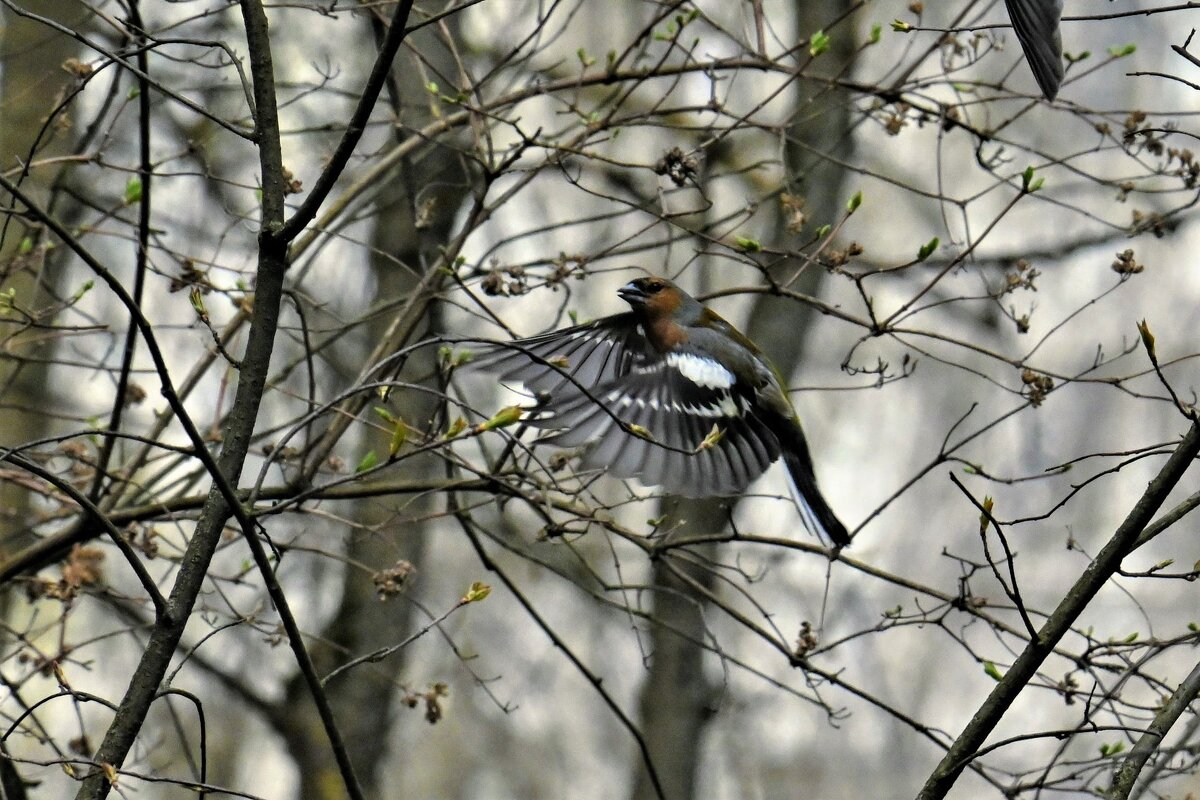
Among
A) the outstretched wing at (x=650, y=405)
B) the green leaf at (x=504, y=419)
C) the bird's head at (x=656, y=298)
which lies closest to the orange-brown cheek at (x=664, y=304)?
the bird's head at (x=656, y=298)

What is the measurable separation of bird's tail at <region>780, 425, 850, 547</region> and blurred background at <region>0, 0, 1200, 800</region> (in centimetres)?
34

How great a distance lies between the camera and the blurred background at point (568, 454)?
4336 millimetres

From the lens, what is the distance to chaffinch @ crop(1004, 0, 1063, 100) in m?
3.23

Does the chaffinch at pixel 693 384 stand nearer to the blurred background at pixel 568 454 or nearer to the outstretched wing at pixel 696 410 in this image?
the outstretched wing at pixel 696 410

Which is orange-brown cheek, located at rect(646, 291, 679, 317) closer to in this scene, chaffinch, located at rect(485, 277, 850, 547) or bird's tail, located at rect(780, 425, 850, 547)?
chaffinch, located at rect(485, 277, 850, 547)

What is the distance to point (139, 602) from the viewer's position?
3.83 m

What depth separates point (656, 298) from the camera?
4770 millimetres

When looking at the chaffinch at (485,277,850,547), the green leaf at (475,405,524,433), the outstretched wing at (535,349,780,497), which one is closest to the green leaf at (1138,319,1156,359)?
the green leaf at (475,405,524,433)

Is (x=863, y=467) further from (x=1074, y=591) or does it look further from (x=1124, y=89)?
(x=1074, y=591)

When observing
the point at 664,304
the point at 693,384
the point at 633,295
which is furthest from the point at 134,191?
the point at 693,384

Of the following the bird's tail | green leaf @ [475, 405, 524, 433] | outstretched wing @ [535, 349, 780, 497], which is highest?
outstretched wing @ [535, 349, 780, 497]

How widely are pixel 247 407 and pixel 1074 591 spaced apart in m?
1.63

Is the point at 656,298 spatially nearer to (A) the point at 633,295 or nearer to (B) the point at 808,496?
(A) the point at 633,295

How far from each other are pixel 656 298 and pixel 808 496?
2.95 feet
